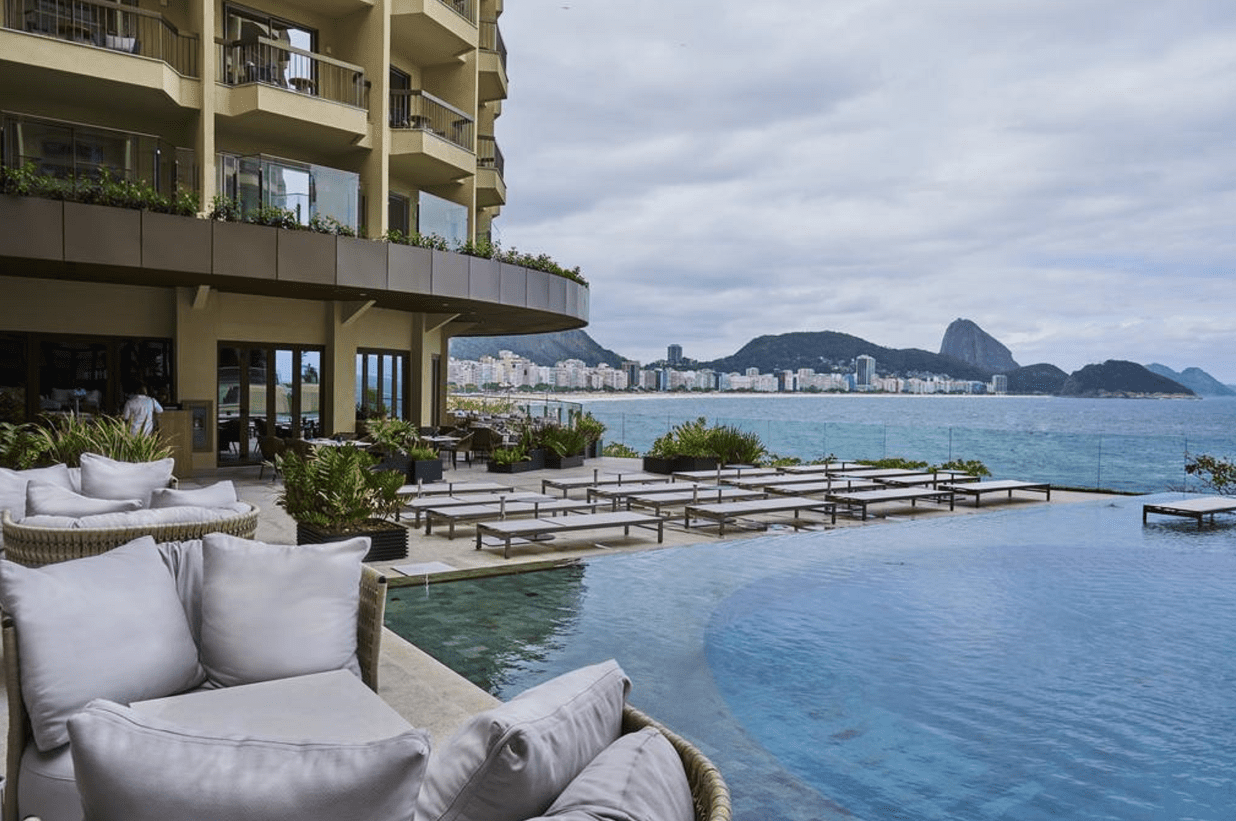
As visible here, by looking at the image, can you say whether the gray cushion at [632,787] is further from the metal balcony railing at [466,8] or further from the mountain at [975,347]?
the mountain at [975,347]

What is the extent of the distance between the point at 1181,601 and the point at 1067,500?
8.71 metres

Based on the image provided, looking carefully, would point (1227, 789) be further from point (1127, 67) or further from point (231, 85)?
point (1127, 67)

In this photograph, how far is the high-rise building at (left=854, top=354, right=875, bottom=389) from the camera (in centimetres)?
12213

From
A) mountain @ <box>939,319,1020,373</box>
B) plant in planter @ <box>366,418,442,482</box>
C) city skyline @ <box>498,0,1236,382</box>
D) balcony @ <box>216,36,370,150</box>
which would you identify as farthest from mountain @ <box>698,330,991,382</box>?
plant in planter @ <box>366,418,442,482</box>

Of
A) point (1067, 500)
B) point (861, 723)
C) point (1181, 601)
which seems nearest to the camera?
point (861, 723)

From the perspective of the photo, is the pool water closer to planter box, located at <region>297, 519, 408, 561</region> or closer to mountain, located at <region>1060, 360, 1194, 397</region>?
planter box, located at <region>297, 519, 408, 561</region>

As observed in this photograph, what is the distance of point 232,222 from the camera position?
16.0 meters

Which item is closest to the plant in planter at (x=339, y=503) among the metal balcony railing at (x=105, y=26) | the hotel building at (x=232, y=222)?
the hotel building at (x=232, y=222)

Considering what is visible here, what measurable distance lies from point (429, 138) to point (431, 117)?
6.82ft

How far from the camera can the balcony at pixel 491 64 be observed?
26094mm

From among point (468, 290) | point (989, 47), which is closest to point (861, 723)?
point (468, 290)

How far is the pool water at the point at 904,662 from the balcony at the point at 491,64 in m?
19.5

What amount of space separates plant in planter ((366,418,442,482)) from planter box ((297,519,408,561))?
22.4 ft

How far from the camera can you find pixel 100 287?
58.7ft
